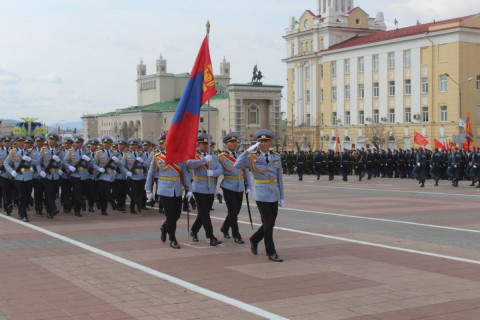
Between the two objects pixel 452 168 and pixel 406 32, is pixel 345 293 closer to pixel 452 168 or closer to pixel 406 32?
pixel 452 168

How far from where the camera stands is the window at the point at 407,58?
210 ft

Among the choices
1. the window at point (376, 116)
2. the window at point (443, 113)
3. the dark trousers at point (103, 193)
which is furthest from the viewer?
the window at point (376, 116)

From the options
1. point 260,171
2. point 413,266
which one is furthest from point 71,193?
point 413,266

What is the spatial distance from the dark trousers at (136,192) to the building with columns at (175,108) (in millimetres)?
70467

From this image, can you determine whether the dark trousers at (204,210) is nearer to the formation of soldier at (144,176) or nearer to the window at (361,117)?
the formation of soldier at (144,176)

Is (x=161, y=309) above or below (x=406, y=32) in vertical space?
below

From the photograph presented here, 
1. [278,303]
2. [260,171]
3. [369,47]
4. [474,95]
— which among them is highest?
[369,47]

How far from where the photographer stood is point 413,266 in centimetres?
956

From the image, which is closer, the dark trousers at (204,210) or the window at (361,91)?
the dark trousers at (204,210)

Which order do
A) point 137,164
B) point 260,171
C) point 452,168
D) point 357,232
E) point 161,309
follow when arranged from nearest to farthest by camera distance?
point 161,309, point 260,171, point 357,232, point 137,164, point 452,168

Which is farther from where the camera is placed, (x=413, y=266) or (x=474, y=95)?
(x=474, y=95)

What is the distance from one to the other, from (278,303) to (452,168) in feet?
79.3

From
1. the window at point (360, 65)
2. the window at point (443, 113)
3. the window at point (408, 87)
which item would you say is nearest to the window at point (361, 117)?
the window at point (360, 65)

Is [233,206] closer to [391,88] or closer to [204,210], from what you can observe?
[204,210]
